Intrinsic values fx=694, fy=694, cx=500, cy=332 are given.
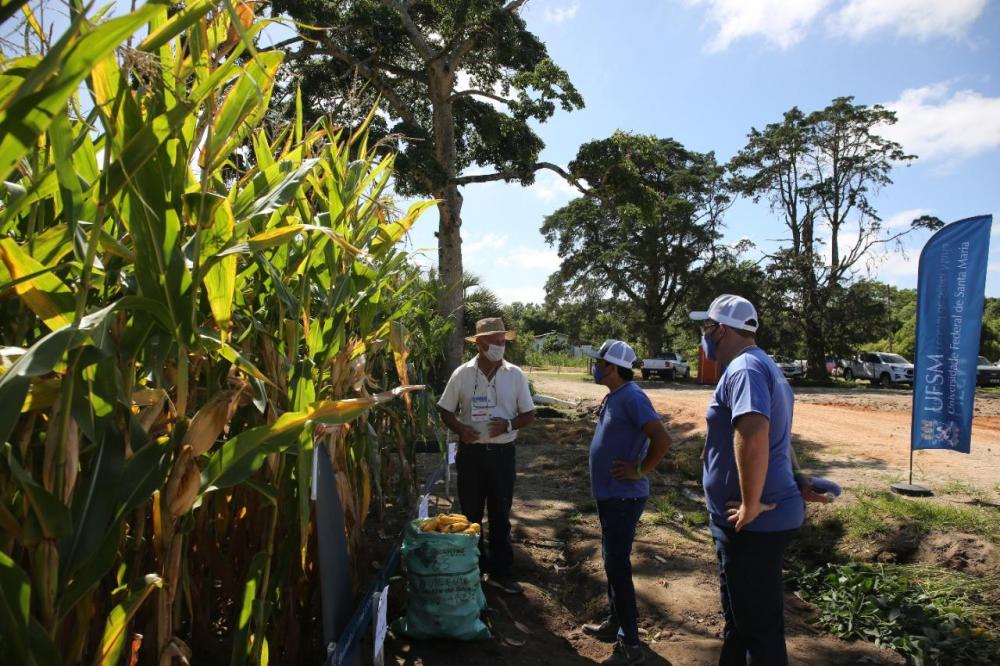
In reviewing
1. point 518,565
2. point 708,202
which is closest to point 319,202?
point 518,565

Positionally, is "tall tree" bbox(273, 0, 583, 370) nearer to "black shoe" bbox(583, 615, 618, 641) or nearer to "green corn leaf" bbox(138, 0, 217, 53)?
"black shoe" bbox(583, 615, 618, 641)

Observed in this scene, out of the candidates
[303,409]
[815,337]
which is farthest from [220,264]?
[815,337]

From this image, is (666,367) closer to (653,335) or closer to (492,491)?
(653,335)

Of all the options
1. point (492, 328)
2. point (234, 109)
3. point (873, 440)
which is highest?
point (234, 109)

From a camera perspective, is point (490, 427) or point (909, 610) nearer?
point (909, 610)

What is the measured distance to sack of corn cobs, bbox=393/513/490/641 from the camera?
3.45 meters

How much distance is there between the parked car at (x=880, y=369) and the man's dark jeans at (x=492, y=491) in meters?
30.1

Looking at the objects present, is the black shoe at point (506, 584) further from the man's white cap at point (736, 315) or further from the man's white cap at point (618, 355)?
the man's white cap at point (736, 315)

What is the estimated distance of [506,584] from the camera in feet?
14.8

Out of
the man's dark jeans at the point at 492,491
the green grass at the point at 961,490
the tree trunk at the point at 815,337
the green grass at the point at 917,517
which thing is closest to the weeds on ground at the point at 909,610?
the green grass at the point at 917,517

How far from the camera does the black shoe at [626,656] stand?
11.7 feet

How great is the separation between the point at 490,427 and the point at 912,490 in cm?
481

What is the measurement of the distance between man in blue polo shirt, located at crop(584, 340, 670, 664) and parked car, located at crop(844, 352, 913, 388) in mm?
30445

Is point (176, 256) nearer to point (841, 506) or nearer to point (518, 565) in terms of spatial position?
point (518, 565)
